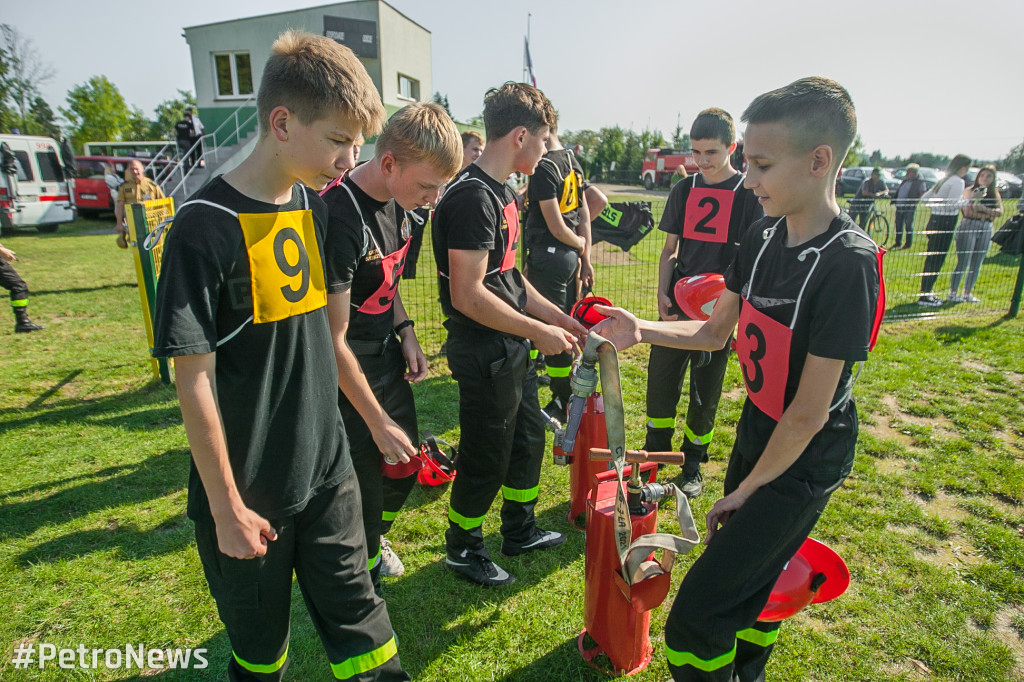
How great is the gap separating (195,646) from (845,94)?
11.5ft

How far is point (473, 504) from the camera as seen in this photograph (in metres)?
3.07

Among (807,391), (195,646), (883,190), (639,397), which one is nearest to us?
(807,391)

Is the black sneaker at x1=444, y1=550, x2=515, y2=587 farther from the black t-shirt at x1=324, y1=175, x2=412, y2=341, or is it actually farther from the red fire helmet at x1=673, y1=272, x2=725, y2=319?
the red fire helmet at x1=673, y1=272, x2=725, y2=319

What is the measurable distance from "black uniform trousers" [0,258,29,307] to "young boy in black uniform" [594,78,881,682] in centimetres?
887

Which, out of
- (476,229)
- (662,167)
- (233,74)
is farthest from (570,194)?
(662,167)

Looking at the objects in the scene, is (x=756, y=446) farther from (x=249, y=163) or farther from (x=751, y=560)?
(x=249, y=163)

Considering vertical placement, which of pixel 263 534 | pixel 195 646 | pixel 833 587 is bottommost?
pixel 195 646

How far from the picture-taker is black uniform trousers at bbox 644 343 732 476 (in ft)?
13.0

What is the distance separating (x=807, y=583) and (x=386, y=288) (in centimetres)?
209

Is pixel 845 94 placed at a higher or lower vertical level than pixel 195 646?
higher

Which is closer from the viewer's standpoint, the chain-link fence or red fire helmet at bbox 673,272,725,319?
red fire helmet at bbox 673,272,725,319

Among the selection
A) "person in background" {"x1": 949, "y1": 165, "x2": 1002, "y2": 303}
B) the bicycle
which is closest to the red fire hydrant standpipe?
"person in background" {"x1": 949, "y1": 165, "x2": 1002, "y2": 303}

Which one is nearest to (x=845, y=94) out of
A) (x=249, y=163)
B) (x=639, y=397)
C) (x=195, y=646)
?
(x=249, y=163)

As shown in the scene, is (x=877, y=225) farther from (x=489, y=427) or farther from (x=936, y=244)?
(x=489, y=427)
